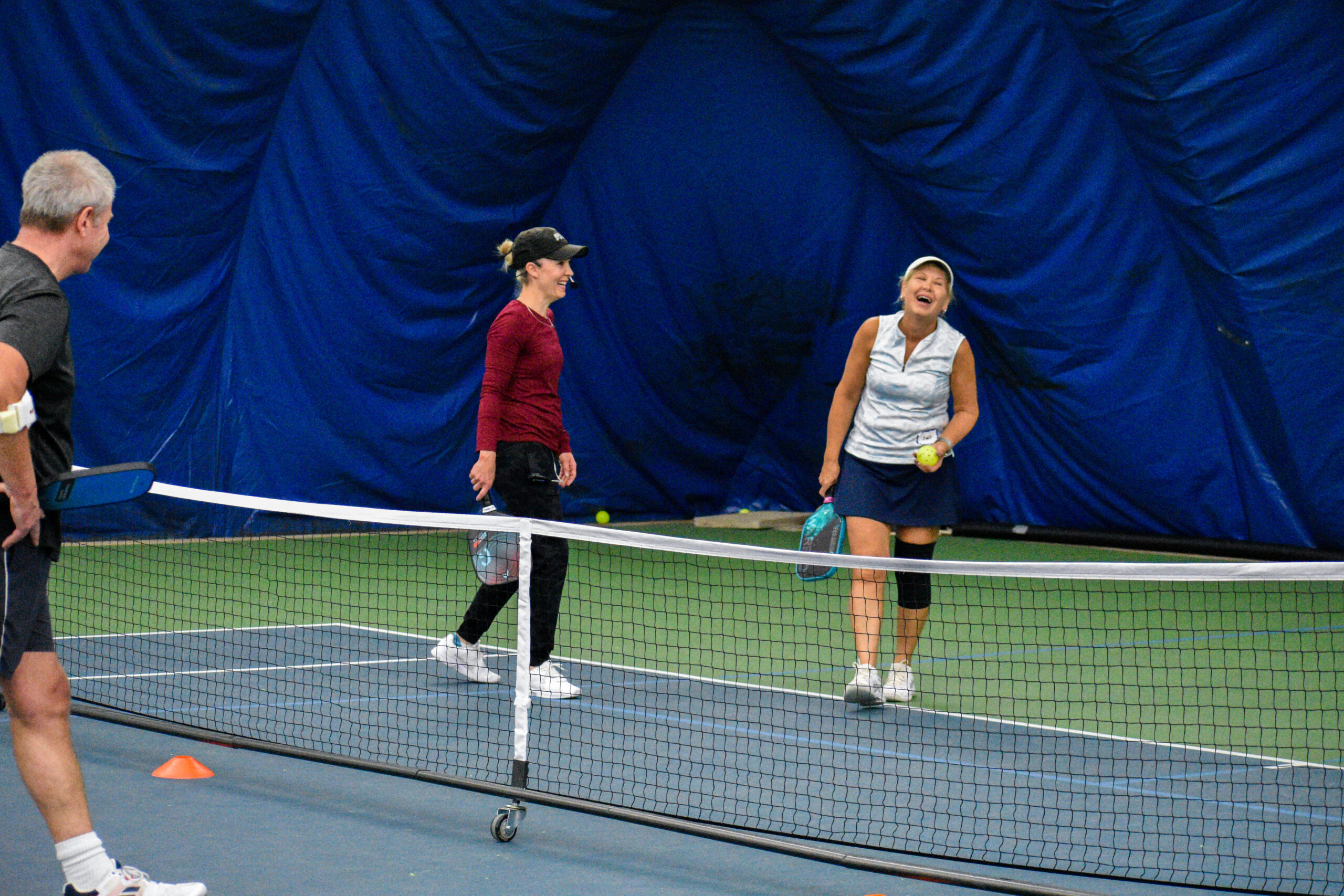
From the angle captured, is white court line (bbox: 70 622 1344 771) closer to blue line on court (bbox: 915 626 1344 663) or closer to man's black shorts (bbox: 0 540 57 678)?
blue line on court (bbox: 915 626 1344 663)

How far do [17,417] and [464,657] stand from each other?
10.3 feet

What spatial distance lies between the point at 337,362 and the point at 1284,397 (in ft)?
21.5

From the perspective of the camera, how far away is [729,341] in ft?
43.2

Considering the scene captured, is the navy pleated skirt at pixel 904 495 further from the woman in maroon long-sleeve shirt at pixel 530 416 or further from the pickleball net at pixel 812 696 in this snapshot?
the woman in maroon long-sleeve shirt at pixel 530 416

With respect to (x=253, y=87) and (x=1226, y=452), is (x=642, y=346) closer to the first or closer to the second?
(x=253, y=87)

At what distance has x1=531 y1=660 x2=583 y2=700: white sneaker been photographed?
5.80 m

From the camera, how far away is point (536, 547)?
5762 mm

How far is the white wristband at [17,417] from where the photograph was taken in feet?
9.90

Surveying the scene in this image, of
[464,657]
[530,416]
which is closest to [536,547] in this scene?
[530,416]

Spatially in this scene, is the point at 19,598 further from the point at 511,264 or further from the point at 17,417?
the point at 511,264

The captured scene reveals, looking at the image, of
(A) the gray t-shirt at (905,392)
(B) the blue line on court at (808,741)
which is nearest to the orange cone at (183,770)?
(B) the blue line on court at (808,741)

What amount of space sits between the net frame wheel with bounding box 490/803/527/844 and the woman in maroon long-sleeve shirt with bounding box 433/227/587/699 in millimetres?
1600

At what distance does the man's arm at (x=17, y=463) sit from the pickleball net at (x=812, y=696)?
1291 millimetres

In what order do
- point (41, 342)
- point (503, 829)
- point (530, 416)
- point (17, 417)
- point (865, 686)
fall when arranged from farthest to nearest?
1. point (530, 416)
2. point (865, 686)
3. point (503, 829)
4. point (41, 342)
5. point (17, 417)
